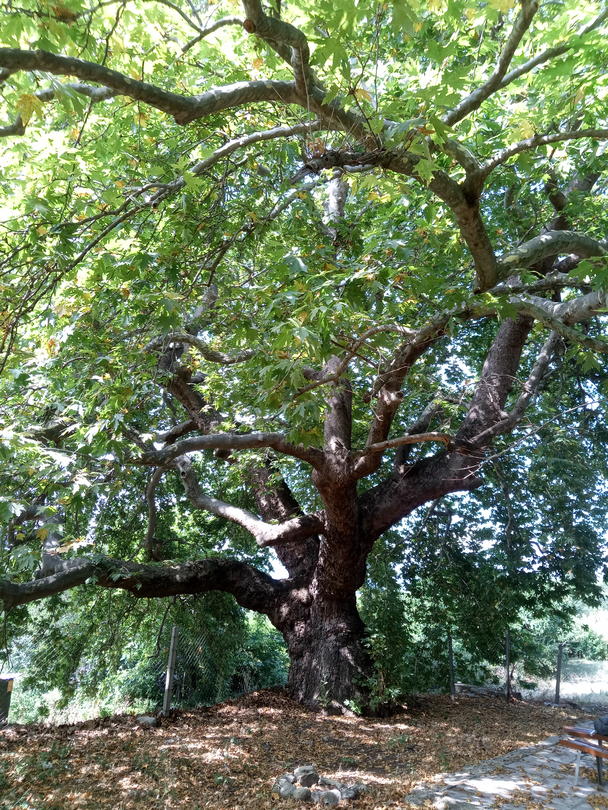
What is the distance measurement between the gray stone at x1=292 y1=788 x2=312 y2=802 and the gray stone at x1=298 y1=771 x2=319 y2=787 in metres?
0.18

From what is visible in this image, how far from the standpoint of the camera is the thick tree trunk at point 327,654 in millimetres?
7430

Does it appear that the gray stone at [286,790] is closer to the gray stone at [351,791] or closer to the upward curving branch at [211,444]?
the gray stone at [351,791]

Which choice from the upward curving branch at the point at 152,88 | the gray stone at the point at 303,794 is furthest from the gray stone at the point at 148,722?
the upward curving branch at the point at 152,88

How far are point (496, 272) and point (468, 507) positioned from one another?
7802mm

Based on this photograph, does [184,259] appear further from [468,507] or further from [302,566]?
[468,507]

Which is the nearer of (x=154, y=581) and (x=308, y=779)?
(x=308, y=779)

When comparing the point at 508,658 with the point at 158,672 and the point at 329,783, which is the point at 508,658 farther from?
the point at 158,672

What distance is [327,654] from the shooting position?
775 centimetres

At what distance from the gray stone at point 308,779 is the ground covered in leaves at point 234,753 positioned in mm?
251

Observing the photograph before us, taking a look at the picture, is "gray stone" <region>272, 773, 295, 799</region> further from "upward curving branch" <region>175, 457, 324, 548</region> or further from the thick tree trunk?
"upward curving branch" <region>175, 457, 324, 548</region>

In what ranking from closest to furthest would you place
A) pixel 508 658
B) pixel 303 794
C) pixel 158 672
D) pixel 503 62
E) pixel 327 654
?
pixel 503 62, pixel 303 794, pixel 327 654, pixel 508 658, pixel 158 672

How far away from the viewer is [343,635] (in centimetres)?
785

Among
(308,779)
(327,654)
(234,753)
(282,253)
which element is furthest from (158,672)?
(282,253)

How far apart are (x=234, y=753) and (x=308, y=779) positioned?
1.30 m
